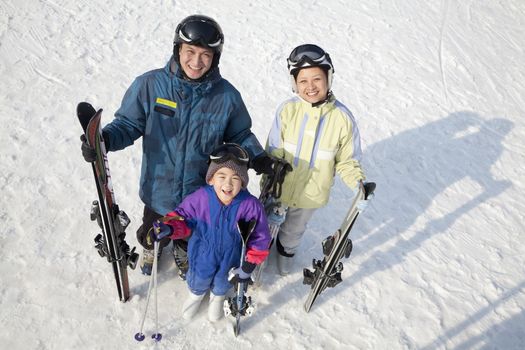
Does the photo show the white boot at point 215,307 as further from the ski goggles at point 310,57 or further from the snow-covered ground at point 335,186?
the ski goggles at point 310,57

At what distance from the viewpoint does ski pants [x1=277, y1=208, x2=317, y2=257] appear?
419cm

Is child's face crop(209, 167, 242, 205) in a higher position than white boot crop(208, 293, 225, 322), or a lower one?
higher

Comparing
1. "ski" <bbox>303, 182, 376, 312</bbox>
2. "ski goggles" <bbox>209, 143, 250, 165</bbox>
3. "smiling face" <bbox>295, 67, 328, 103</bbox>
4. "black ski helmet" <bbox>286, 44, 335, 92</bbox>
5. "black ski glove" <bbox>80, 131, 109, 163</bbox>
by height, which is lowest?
"ski" <bbox>303, 182, 376, 312</bbox>

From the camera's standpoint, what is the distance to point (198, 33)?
303 centimetres

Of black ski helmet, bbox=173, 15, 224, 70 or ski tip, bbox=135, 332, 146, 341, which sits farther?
ski tip, bbox=135, 332, 146, 341

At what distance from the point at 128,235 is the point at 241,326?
1748 mm

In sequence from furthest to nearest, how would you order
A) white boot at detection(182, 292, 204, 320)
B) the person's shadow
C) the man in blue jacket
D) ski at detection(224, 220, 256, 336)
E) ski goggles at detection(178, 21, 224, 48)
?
the person's shadow, white boot at detection(182, 292, 204, 320), ski at detection(224, 220, 256, 336), the man in blue jacket, ski goggles at detection(178, 21, 224, 48)

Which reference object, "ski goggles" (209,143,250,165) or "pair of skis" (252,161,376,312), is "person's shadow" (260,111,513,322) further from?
"ski goggles" (209,143,250,165)

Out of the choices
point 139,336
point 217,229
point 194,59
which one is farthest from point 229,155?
point 139,336

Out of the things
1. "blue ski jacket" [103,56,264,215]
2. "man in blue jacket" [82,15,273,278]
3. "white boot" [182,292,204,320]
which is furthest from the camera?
"white boot" [182,292,204,320]

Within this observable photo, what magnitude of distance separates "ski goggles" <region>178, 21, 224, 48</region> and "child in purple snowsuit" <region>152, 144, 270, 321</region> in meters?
0.82

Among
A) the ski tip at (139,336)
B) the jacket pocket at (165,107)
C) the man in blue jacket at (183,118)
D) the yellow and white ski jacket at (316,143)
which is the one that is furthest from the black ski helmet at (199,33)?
the ski tip at (139,336)

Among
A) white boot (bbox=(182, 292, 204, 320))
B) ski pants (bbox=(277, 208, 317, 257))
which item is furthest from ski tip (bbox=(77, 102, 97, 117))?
ski pants (bbox=(277, 208, 317, 257))

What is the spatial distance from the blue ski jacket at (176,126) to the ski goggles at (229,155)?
360 mm
